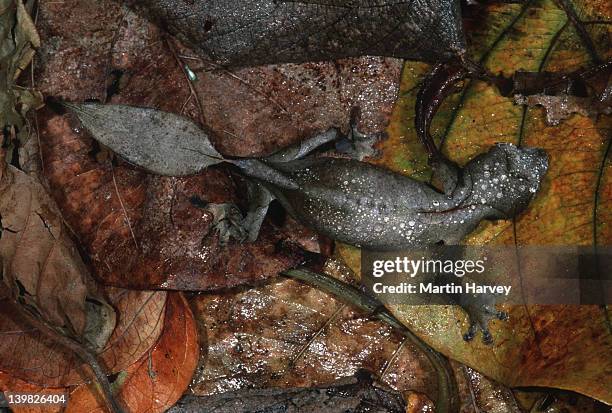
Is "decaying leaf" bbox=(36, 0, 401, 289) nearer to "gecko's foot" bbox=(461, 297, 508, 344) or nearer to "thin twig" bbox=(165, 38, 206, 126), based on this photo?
"thin twig" bbox=(165, 38, 206, 126)

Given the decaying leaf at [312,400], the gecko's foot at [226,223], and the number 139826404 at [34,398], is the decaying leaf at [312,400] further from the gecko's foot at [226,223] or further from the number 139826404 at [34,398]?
the gecko's foot at [226,223]

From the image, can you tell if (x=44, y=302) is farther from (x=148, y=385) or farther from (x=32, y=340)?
(x=148, y=385)

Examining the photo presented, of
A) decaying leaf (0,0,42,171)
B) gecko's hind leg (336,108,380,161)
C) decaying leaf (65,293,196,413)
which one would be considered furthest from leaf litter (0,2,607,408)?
gecko's hind leg (336,108,380,161)

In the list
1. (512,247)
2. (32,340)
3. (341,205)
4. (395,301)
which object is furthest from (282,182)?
(32,340)

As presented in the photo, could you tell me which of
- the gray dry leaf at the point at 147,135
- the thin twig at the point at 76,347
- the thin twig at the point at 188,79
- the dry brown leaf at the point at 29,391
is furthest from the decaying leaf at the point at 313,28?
the dry brown leaf at the point at 29,391

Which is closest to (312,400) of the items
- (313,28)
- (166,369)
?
(166,369)

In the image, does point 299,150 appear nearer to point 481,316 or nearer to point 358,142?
point 358,142
